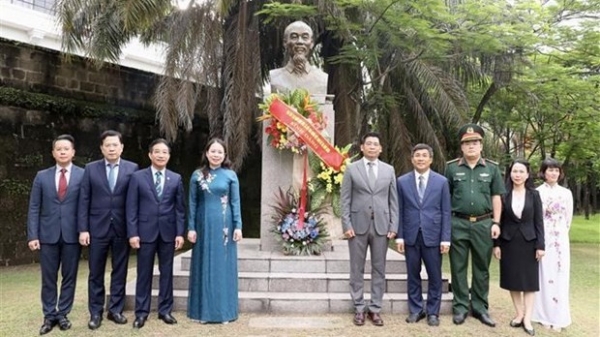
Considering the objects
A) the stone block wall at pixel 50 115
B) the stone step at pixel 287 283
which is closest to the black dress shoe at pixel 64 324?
the stone step at pixel 287 283

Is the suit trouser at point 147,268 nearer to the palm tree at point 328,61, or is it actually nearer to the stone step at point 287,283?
the stone step at point 287,283

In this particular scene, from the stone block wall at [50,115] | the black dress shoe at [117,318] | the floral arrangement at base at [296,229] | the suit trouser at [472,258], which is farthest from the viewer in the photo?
the stone block wall at [50,115]

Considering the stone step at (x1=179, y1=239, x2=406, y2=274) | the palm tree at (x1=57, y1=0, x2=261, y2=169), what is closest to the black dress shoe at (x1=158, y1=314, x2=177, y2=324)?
the stone step at (x1=179, y1=239, x2=406, y2=274)

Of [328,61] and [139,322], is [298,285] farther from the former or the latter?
[328,61]

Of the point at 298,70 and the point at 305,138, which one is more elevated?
→ the point at 298,70

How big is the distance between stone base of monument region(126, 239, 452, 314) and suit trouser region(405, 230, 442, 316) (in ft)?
0.84

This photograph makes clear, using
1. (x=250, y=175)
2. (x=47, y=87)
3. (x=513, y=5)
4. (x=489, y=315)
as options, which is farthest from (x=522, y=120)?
(x=47, y=87)

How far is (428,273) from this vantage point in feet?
13.9

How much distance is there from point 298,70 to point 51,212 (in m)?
3.05

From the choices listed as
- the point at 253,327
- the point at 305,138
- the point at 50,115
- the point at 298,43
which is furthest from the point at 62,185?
the point at 50,115

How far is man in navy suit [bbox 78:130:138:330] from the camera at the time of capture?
3971 millimetres

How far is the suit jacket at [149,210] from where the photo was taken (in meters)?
3.99

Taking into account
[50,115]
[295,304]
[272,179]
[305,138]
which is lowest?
[295,304]

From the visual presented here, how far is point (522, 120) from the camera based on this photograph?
37.5 feet
